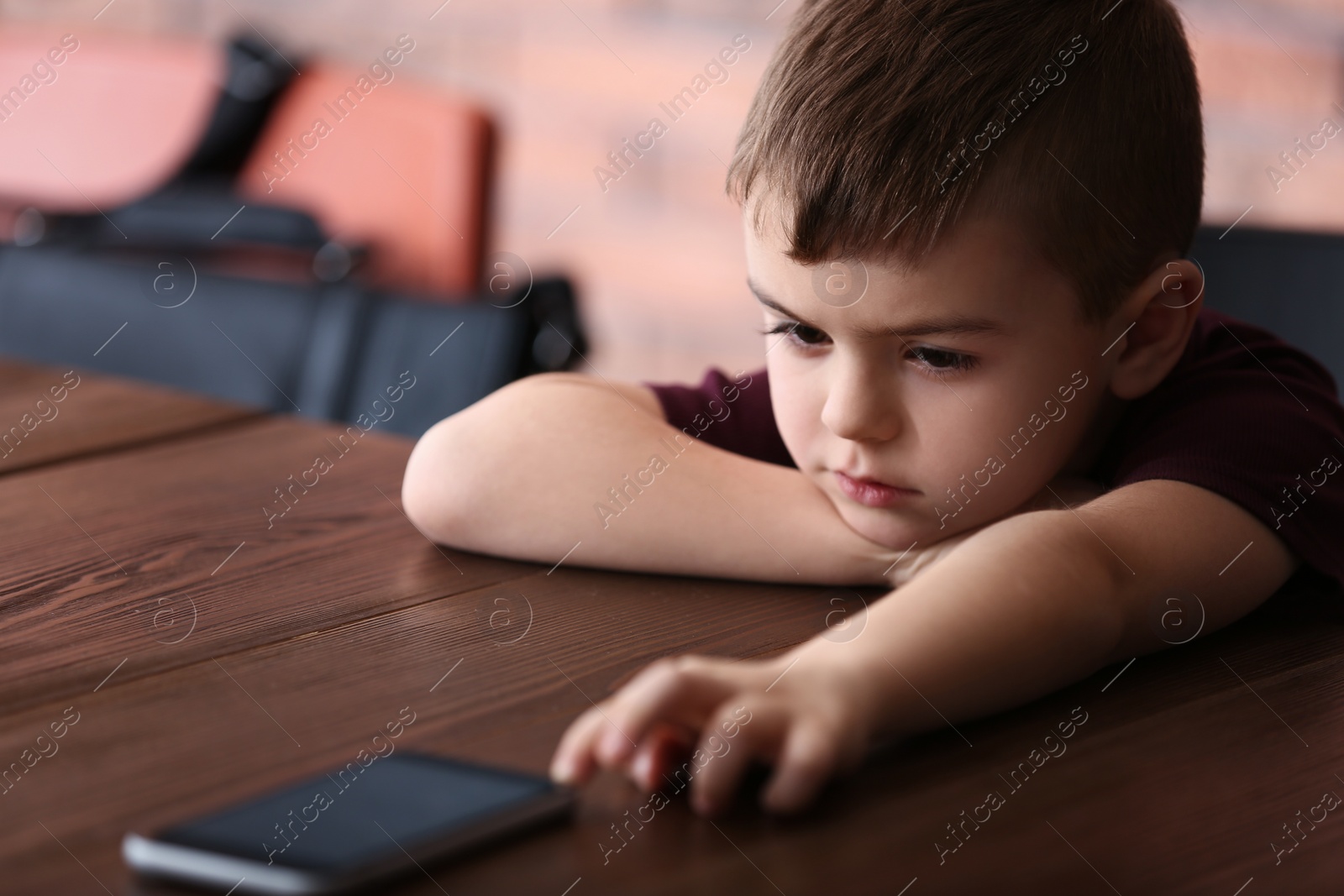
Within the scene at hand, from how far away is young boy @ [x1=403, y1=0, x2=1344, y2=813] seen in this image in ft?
2.53

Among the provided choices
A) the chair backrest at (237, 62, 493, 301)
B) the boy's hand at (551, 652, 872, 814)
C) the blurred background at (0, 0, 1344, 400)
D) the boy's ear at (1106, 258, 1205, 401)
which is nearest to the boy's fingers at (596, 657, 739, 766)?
the boy's hand at (551, 652, 872, 814)

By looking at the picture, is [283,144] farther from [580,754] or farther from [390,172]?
[580,754]

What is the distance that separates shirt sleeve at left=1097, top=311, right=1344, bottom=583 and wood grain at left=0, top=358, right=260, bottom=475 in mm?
745

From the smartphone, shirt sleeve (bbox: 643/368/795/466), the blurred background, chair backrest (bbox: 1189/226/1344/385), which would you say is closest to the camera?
the smartphone

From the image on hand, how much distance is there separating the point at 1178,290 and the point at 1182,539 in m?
0.21

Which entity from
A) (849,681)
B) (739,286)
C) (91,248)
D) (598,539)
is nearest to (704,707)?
(849,681)

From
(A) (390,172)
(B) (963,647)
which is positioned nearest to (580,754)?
(B) (963,647)

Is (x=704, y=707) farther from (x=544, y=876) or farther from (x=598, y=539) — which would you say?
(x=598, y=539)

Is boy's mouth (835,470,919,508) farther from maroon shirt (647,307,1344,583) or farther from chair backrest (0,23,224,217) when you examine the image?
chair backrest (0,23,224,217)

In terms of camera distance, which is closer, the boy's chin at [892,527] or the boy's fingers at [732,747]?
the boy's fingers at [732,747]

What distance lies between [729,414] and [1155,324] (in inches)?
12.1

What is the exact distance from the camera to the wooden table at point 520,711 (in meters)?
0.50

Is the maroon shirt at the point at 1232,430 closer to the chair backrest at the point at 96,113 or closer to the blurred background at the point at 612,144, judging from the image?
the blurred background at the point at 612,144

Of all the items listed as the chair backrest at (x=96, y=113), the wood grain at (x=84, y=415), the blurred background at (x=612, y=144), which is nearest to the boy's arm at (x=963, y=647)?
the wood grain at (x=84, y=415)
